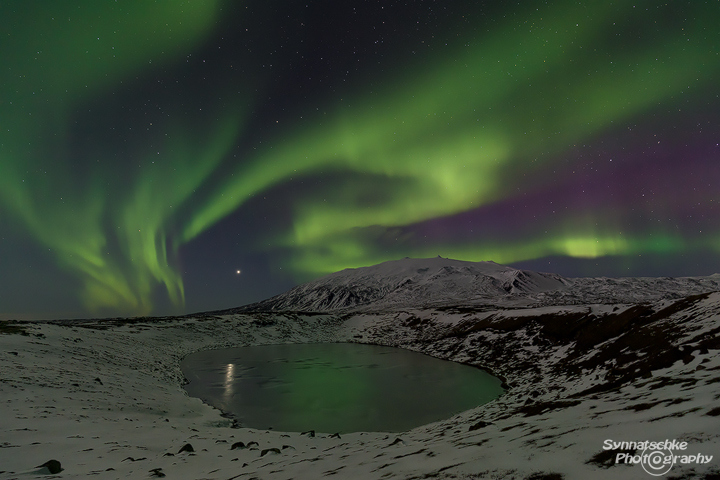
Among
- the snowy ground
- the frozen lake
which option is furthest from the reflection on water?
the snowy ground

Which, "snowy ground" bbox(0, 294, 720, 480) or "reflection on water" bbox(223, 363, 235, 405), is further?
"reflection on water" bbox(223, 363, 235, 405)

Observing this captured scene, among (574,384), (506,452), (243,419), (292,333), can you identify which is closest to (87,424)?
(243,419)

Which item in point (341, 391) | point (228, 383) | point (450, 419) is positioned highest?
point (228, 383)

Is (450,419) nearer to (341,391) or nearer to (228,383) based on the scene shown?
(341,391)

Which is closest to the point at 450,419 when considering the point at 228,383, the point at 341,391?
the point at 341,391

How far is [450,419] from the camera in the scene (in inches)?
776

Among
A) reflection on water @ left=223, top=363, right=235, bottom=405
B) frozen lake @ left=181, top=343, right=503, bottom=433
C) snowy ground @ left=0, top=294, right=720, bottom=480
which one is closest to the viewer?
snowy ground @ left=0, top=294, right=720, bottom=480

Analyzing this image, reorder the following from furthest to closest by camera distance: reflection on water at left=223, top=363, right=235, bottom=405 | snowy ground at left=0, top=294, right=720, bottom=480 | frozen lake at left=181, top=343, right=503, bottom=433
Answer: reflection on water at left=223, top=363, right=235, bottom=405
frozen lake at left=181, top=343, right=503, bottom=433
snowy ground at left=0, top=294, right=720, bottom=480

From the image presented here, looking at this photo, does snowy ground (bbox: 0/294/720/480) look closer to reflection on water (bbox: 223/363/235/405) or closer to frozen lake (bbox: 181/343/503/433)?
frozen lake (bbox: 181/343/503/433)

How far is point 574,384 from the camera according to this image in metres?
23.2

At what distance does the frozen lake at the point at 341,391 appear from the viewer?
70.3 ft

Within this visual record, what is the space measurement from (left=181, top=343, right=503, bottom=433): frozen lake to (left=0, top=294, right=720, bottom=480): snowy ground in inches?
101

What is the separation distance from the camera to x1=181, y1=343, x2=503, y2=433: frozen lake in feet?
70.3

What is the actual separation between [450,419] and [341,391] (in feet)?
41.1
